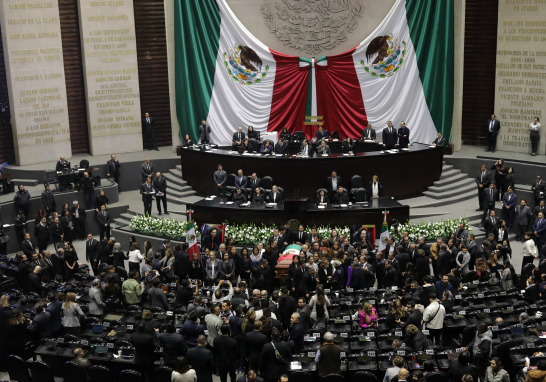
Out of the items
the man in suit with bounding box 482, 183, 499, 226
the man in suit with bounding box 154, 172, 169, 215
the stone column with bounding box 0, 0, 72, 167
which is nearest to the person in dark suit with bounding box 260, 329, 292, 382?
the man in suit with bounding box 482, 183, 499, 226

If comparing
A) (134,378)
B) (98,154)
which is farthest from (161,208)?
(134,378)

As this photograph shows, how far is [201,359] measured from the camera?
1123 cm

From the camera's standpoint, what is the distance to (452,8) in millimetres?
26078

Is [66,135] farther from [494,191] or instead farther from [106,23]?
[494,191]

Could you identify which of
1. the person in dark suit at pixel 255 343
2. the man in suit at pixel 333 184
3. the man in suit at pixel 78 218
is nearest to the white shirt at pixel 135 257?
the man in suit at pixel 78 218

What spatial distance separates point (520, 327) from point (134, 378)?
22.1 feet

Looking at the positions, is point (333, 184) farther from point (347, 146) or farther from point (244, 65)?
point (244, 65)

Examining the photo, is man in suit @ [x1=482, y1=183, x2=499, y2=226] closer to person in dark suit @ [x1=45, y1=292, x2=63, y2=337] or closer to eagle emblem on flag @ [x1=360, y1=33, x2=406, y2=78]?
eagle emblem on flag @ [x1=360, y1=33, x2=406, y2=78]

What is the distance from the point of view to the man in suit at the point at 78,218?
21766mm

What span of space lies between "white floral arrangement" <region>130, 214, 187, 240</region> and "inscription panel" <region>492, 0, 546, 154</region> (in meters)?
13.7

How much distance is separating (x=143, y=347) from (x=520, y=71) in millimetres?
19820

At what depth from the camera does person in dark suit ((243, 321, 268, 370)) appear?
462 inches

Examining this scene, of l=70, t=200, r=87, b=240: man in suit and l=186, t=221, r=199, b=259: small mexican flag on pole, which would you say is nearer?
l=186, t=221, r=199, b=259: small mexican flag on pole

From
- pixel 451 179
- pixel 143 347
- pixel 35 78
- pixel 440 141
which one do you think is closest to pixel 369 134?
pixel 440 141
